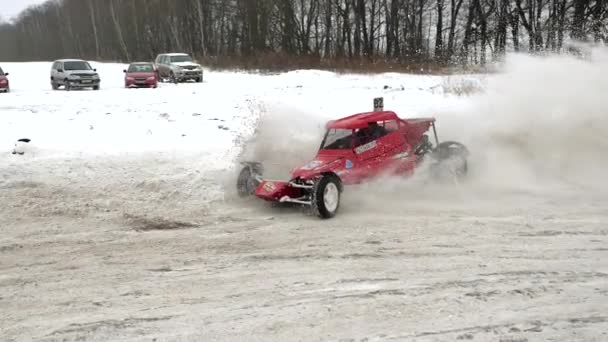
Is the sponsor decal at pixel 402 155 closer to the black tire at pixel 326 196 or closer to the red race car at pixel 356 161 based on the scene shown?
the red race car at pixel 356 161

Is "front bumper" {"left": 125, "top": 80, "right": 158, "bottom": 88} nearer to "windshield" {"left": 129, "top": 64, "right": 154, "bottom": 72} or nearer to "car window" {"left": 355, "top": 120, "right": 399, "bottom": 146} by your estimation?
"windshield" {"left": 129, "top": 64, "right": 154, "bottom": 72}

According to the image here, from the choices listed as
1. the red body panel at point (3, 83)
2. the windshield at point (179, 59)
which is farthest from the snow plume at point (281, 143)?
the windshield at point (179, 59)

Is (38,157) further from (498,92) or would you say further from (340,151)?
(498,92)

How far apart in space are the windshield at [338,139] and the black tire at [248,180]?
1.21m

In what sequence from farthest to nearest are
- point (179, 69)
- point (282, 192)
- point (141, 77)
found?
point (179, 69)
point (141, 77)
point (282, 192)

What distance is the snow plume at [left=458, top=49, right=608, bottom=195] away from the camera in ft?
31.4

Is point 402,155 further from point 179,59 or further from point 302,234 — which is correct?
point 179,59

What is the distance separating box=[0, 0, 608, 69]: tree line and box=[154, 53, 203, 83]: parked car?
11.2m

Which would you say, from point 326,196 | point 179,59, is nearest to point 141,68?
point 179,59

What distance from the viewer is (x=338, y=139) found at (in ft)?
28.8

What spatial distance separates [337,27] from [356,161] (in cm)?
5338

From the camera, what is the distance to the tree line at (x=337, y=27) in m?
43.3

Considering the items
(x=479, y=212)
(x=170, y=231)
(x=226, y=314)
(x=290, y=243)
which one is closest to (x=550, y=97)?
(x=479, y=212)

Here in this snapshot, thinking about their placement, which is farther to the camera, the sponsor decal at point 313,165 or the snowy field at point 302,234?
the sponsor decal at point 313,165
